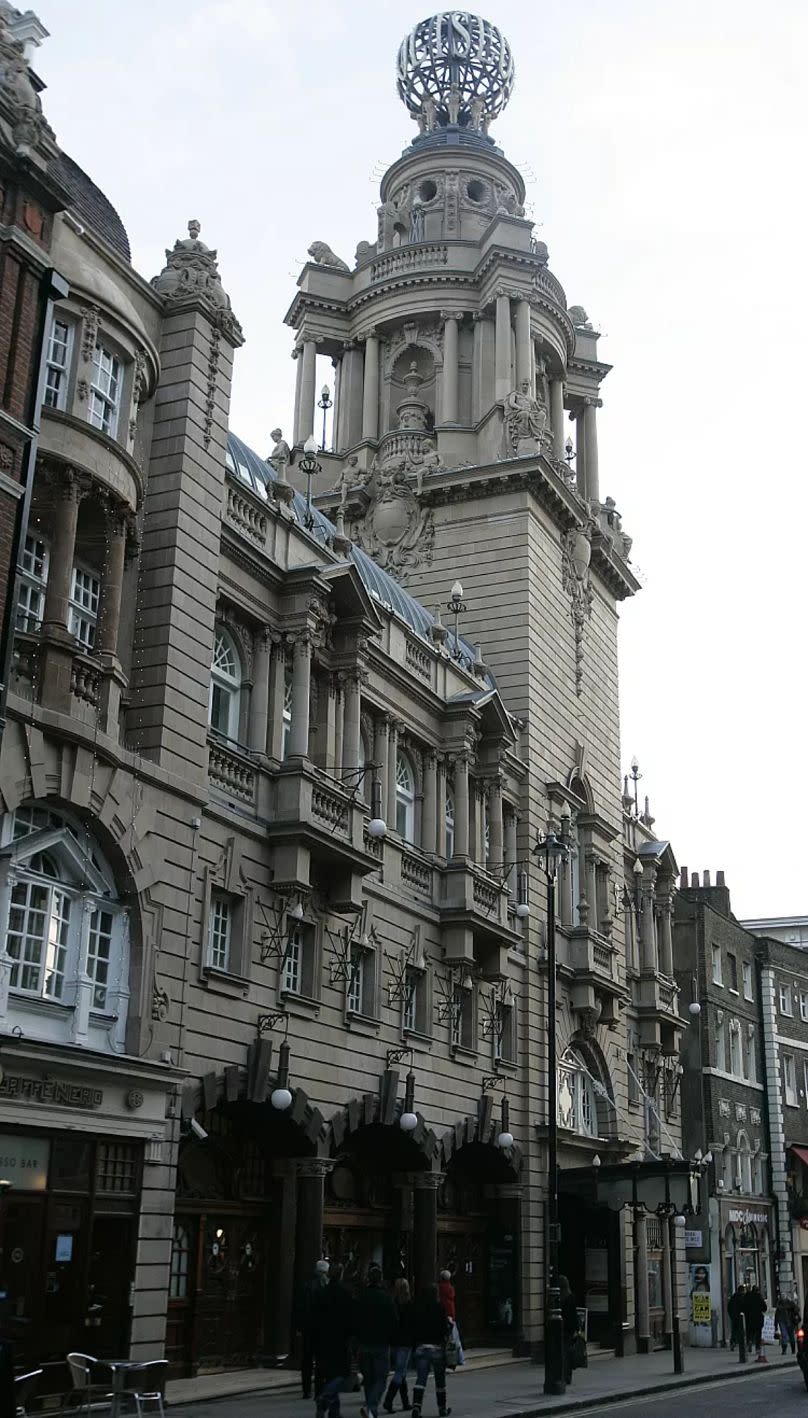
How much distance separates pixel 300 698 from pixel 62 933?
27.5ft

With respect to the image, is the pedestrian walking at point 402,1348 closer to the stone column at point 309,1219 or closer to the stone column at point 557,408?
the stone column at point 309,1219

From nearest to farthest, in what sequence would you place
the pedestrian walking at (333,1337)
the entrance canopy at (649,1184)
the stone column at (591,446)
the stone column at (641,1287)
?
the pedestrian walking at (333,1337), the entrance canopy at (649,1184), the stone column at (641,1287), the stone column at (591,446)

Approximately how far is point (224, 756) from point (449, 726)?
10962 mm

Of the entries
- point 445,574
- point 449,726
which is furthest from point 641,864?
point 449,726

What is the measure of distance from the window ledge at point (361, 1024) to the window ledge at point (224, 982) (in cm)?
404

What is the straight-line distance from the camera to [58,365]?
2181cm

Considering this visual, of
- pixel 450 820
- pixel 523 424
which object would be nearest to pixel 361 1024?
pixel 450 820

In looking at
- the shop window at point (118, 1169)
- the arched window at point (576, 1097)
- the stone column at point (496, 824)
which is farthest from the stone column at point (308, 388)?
the shop window at point (118, 1169)

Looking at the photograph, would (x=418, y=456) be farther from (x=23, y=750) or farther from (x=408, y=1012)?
(x=23, y=750)

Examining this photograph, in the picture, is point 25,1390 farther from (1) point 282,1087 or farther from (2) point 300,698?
(2) point 300,698

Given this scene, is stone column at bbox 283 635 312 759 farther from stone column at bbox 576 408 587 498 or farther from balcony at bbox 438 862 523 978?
stone column at bbox 576 408 587 498

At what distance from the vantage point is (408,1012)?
32.4 metres

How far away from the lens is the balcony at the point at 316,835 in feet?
86.8

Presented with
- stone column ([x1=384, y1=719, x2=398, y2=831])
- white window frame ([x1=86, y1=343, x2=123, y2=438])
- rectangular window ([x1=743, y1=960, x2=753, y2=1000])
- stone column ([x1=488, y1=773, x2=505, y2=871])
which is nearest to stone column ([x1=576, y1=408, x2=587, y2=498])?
stone column ([x1=488, y1=773, x2=505, y2=871])
